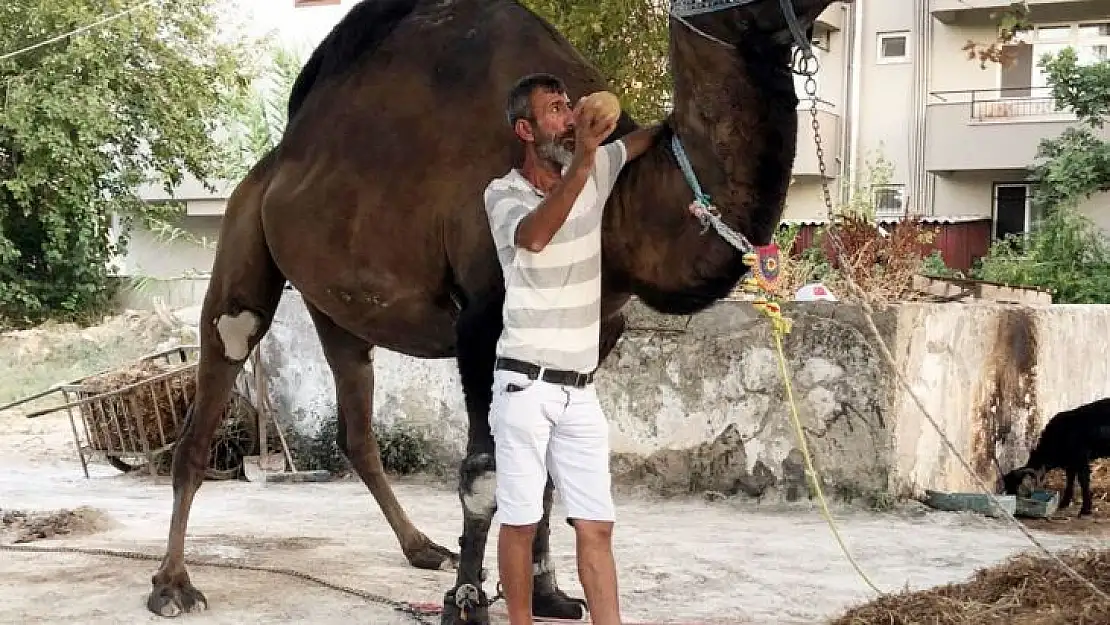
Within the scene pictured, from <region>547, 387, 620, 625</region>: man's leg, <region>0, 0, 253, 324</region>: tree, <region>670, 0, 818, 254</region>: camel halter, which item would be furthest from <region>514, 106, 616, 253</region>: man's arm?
<region>0, 0, 253, 324</region>: tree

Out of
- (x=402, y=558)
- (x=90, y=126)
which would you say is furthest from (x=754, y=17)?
(x=90, y=126)

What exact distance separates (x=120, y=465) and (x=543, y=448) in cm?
698

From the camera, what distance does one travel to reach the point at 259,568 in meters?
5.87

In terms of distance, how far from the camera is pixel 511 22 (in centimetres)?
493

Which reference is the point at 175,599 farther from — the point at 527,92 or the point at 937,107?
the point at 937,107

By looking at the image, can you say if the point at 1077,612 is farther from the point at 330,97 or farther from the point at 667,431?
the point at 667,431

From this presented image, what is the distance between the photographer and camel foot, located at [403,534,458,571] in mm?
5992

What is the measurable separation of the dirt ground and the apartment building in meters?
15.1

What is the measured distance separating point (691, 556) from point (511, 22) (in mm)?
2843

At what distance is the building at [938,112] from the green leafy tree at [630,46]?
1216 cm

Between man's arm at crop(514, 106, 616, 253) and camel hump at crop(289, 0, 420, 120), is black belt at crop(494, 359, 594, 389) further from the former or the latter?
camel hump at crop(289, 0, 420, 120)

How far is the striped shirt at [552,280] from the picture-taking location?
3.83 m

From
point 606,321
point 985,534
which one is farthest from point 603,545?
point 985,534

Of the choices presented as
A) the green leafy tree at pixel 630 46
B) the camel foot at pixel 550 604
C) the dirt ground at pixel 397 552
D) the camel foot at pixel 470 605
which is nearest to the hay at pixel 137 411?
the dirt ground at pixel 397 552
